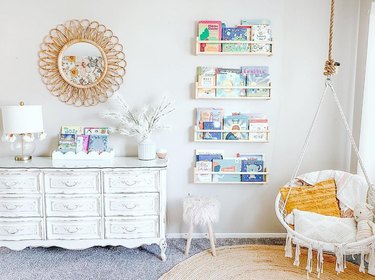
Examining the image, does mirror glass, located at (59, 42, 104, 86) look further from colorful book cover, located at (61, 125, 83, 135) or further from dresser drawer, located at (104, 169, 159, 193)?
dresser drawer, located at (104, 169, 159, 193)

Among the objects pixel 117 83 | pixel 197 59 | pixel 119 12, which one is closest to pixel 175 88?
pixel 197 59

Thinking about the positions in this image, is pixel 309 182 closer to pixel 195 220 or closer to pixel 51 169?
pixel 195 220

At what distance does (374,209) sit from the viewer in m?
2.55

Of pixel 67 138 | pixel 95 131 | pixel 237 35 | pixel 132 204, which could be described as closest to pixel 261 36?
pixel 237 35

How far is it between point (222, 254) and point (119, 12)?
2327 mm

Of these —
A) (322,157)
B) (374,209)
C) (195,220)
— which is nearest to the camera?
(374,209)

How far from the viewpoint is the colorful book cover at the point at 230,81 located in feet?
9.86

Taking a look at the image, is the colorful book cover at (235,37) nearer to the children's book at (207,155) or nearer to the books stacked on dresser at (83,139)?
the children's book at (207,155)

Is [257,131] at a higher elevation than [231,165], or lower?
higher

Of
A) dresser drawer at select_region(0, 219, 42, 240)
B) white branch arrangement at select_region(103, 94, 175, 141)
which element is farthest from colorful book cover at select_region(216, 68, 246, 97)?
dresser drawer at select_region(0, 219, 42, 240)

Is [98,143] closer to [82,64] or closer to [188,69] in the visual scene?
[82,64]

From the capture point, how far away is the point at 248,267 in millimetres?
2660

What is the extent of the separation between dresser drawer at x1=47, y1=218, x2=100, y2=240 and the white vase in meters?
0.65

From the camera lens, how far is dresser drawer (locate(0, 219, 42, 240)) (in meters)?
2.67
